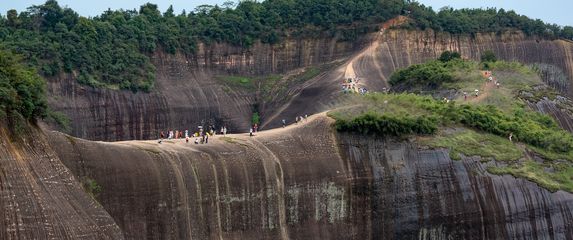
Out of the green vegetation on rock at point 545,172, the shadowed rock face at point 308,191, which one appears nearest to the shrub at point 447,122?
the shadowed rock face at point 308,191

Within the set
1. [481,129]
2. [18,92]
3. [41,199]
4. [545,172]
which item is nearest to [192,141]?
[18,92]

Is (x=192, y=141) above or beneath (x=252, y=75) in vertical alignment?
above

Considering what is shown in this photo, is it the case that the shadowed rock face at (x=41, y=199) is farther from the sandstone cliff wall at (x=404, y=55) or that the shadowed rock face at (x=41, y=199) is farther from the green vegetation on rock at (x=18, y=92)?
the sandstone cliff wall at (x=404, y=55)

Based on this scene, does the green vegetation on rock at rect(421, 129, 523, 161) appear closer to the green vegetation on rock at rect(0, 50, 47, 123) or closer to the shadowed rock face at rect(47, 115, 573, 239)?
the shadowed rock face at rect(47, 115, 573, 239)

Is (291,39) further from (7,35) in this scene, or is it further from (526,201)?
(526,201)

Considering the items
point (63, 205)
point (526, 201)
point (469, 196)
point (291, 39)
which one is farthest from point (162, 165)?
point (291, 39)

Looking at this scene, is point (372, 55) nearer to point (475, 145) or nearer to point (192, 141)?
point (475, 145)
